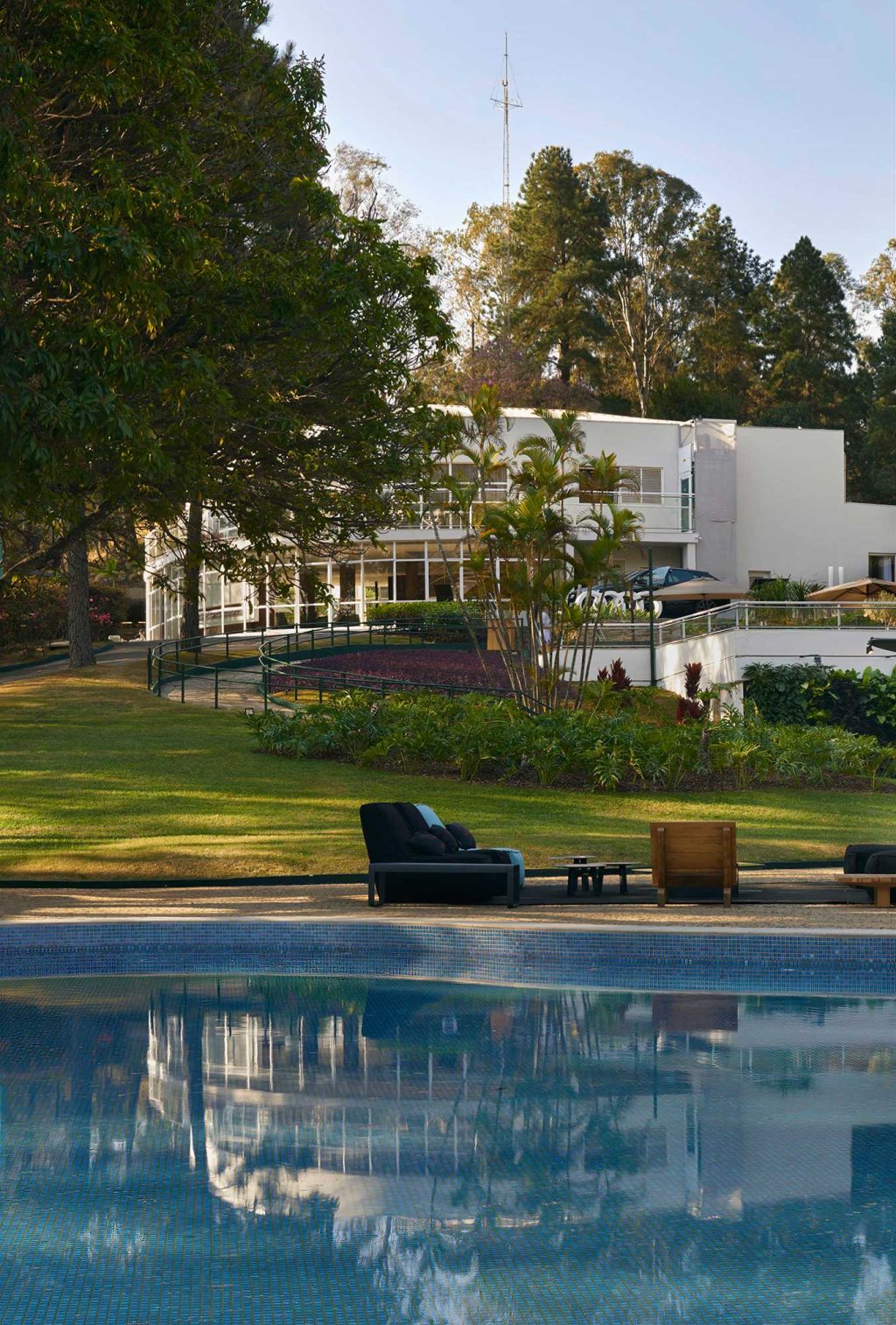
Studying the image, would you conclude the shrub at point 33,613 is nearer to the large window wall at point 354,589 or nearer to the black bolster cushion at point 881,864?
the large window wall at point 354,589

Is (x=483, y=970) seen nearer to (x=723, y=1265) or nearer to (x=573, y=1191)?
(x=573, y=1191)

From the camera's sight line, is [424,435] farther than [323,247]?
Yes

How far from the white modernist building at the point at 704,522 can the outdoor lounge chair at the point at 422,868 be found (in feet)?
103

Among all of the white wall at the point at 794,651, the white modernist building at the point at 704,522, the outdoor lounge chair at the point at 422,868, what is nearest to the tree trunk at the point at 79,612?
the white modernist building at the point at 704,522

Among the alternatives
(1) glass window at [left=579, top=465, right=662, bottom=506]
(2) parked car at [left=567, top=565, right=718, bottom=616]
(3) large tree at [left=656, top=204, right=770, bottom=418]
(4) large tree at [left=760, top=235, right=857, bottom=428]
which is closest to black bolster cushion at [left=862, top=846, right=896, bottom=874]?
(2) parked car at [left=567, top=565, right=718, bottom=616]

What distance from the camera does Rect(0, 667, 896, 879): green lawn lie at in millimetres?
14945

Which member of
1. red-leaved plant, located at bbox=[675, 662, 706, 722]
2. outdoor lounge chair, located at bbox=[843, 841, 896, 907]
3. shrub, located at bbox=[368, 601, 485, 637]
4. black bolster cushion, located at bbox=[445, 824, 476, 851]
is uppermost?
shrub, located at bbox=[368, 601, 485, 637]

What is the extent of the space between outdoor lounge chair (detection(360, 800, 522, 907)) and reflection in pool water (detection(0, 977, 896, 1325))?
7.18 ft

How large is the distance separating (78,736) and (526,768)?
7.96m

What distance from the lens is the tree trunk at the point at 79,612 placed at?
103 feet

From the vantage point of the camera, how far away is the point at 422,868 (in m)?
12.2

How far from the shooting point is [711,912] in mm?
12117

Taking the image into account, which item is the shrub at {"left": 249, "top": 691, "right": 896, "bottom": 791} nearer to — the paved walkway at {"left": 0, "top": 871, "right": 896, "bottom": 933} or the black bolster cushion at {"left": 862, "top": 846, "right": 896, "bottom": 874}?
the paved walkway at {"left": 0, "top": 871, "right": 896, "bottom": 933}

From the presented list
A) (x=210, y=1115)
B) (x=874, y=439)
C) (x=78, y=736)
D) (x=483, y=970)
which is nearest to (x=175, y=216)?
(x=483, y=970)
